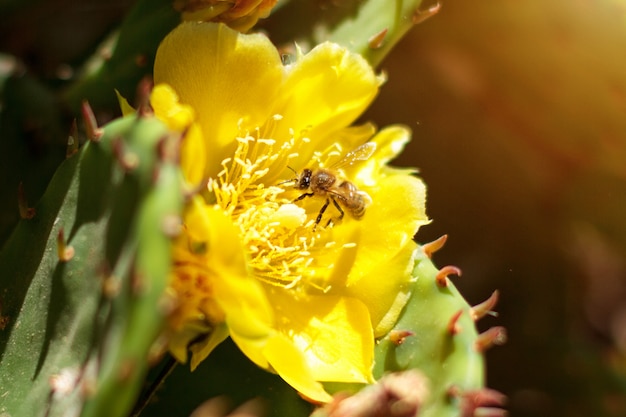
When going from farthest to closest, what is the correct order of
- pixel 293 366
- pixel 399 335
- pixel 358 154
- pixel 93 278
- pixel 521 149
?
pixel 521 149 < pixel 358 154 < pixel 399 335 < pixel 293 366 < pixel 93 278

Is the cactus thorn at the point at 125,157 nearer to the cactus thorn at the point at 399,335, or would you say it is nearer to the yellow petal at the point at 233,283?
the yellow petal at the point at 233,283

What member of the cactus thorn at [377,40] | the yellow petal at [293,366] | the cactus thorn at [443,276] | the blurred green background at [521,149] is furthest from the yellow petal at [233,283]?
the blurred green background at [521,149]

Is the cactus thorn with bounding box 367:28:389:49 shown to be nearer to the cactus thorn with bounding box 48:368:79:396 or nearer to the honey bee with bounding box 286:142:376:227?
the honey bee with bounding box 286:142:376:227

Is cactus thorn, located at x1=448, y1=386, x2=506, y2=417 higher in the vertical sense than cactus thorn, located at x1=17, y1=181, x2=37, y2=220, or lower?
lower

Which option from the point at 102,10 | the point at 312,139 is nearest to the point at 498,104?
the point at 312,139

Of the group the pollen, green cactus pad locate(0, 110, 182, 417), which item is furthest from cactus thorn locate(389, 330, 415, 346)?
green cactus pad locate(0, 110, 182, 417)

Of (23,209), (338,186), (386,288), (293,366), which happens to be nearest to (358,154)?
(338,186)

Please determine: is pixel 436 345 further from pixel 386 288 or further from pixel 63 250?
pixel 63 250
